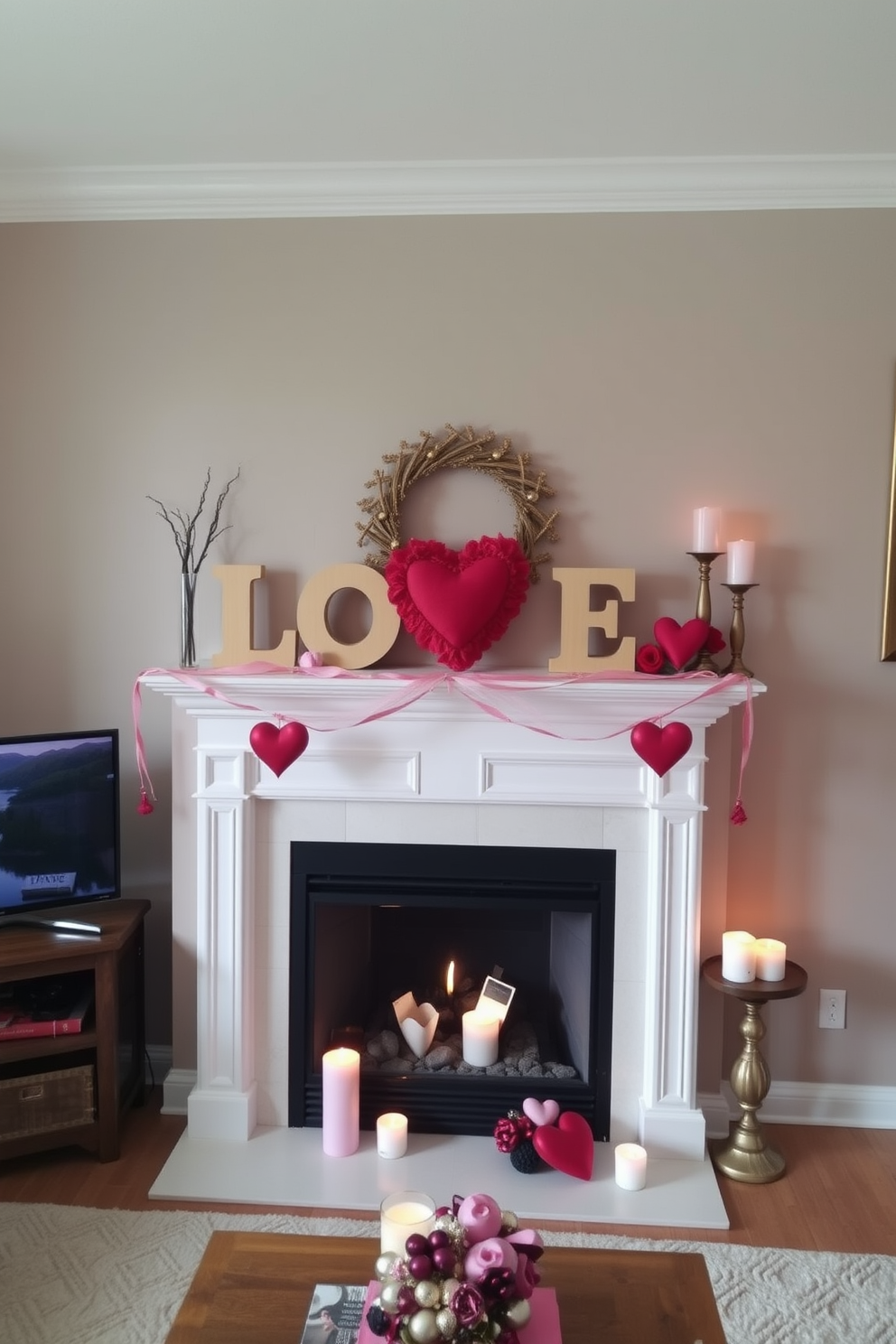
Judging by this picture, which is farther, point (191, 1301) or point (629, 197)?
point (629, 197)

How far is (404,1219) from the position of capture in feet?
5.23

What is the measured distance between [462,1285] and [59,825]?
1.61 meters

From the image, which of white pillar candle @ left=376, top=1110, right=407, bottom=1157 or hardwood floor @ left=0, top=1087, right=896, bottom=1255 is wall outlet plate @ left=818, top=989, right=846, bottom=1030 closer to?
hardwood floor @ left=0, top=1087, right=896, bottom=1255

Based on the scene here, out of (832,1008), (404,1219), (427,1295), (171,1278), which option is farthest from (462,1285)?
(832,1008)

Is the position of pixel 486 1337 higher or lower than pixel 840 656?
lower

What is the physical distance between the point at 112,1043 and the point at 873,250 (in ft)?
8.99

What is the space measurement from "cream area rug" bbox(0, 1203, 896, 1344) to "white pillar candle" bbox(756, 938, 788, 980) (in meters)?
Result: 0.59

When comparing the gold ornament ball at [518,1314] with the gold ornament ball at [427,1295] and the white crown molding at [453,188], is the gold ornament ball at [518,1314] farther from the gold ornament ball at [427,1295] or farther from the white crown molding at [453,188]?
the white crown molding at [453,188]

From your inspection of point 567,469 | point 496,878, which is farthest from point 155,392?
point 496,878

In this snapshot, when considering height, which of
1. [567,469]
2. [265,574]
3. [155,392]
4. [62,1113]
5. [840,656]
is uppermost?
[155,392]

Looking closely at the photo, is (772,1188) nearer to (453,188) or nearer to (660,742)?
(660,742)

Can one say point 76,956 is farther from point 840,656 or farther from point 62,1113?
point 840,656

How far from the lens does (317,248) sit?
2715 millimetres

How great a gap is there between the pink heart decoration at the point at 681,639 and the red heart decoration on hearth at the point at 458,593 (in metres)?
0.36
